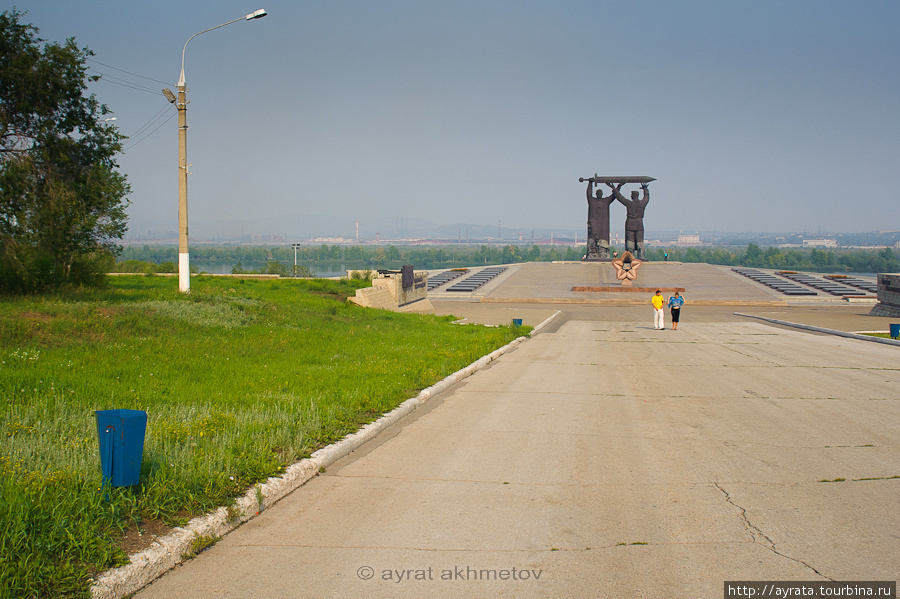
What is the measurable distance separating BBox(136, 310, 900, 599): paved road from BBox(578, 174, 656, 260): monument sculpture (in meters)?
47.5

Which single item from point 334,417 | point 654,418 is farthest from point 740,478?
point 334,417

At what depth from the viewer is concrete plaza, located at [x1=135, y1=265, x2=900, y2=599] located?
13.2 ft

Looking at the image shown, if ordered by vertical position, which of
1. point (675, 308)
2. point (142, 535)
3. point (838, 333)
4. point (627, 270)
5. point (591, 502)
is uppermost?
point (627, 270)

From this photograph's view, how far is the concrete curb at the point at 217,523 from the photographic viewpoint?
3.83m

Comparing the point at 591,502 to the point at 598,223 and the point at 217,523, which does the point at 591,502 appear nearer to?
the point at 217,523

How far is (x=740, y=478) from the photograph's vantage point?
5922mm

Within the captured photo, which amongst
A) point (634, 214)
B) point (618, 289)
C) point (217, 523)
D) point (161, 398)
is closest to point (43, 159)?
point (161, 398)

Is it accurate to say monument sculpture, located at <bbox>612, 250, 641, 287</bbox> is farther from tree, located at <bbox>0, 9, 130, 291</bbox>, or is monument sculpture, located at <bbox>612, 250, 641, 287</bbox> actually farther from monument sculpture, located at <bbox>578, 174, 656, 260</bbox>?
tree, located at <bbox>0, 9, 130, 291</bbox>

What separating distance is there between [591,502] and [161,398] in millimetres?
5219

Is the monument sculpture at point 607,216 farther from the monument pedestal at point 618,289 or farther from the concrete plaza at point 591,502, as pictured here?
the concrete plaza at point 591,502

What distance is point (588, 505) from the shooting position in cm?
521

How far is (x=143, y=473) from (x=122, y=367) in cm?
438

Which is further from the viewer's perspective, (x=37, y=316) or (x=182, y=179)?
(x=182, y=179)

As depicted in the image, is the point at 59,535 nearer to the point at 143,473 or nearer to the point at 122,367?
the point at 143,473
